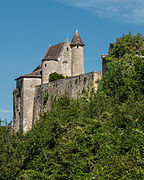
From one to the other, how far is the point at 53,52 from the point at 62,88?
999 centimetres

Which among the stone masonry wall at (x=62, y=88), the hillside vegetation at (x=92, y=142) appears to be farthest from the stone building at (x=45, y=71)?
the hillside vegetation at (x=92, y=142)

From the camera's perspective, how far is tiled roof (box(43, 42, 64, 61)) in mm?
40531

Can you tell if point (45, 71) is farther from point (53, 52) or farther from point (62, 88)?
point (62, 88)

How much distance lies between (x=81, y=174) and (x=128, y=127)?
2904 mm

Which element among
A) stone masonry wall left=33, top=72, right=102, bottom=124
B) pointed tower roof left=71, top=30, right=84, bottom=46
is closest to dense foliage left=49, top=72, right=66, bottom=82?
stone masonry wall left=33, top=72, right=102, bottom=124

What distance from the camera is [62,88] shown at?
1280 inches

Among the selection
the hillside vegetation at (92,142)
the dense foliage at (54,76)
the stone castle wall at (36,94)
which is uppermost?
the dense foliage at (54,76)

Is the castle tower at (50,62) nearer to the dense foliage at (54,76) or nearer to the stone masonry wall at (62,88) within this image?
the dense foliage at (54,76)

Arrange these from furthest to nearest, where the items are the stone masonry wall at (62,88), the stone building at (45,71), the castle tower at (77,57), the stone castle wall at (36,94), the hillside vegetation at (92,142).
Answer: the castle tower at (77,57) < the stone building at (45,71) < the stone castle wall at (36,94) < the stone masonry wall at (62,88) < the hillside vegetation at (92,142)

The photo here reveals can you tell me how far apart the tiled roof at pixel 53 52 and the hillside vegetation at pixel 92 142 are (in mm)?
15079

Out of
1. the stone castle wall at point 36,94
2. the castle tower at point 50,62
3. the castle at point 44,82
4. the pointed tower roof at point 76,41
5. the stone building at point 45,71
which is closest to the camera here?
the stone castle wall at point 36,94

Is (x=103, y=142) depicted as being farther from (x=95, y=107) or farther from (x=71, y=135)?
(x=95, y=107)

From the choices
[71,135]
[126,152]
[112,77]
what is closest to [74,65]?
[112,77]

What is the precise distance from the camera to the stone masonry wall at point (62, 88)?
2881 centimetres
